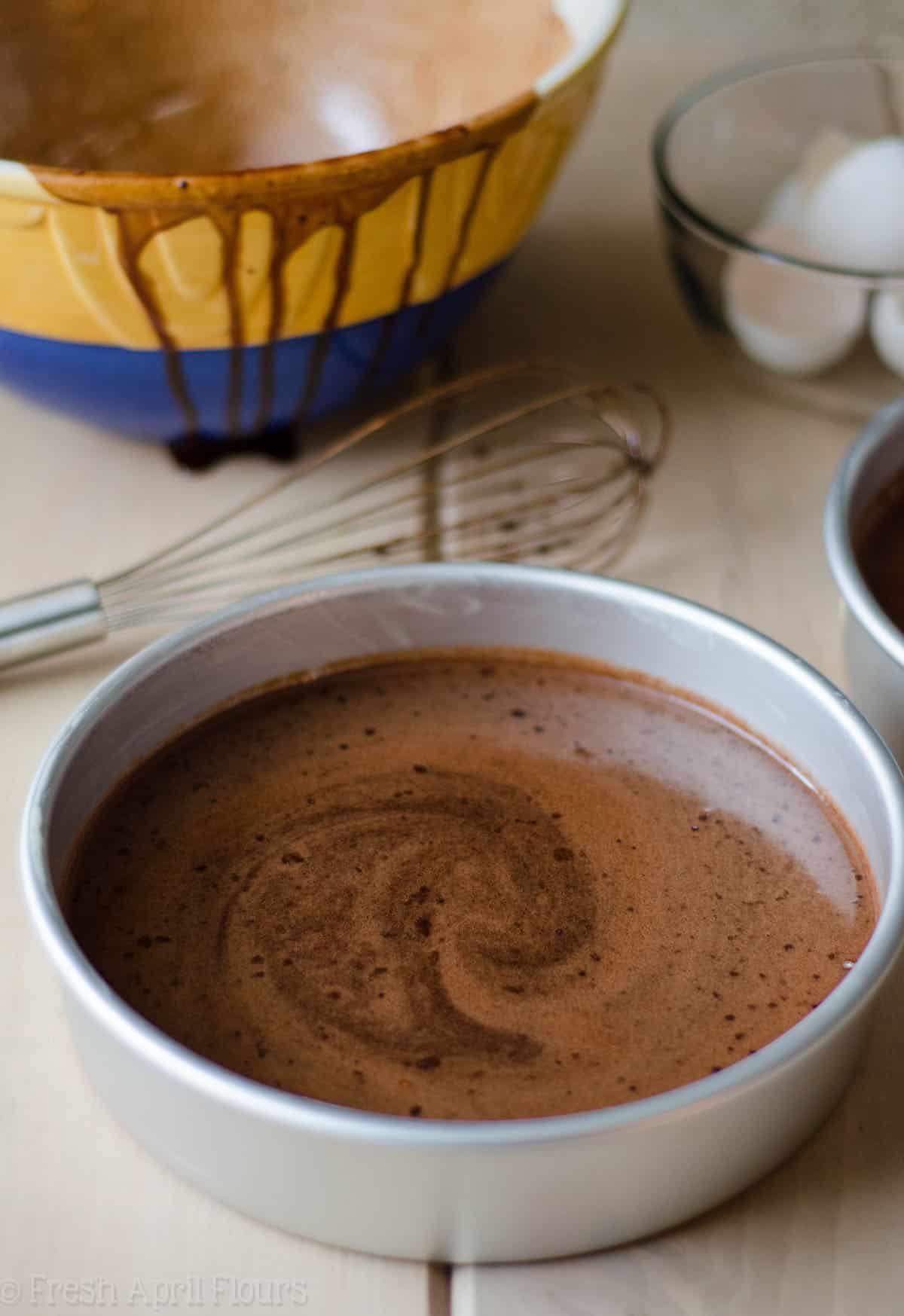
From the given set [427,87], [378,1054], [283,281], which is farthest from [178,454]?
[378,1054]

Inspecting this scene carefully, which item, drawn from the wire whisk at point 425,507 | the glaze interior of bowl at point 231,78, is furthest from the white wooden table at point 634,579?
the glaze interior of bowl at point 231,78

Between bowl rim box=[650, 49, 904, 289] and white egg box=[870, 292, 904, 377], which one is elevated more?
bowl rim box=[650, 49, 904, 289]

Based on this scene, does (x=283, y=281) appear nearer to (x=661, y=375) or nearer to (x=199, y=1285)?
(x=661, y=375)

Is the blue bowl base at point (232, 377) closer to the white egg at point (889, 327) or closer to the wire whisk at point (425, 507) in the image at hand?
the wire whisk at point (425, 507)

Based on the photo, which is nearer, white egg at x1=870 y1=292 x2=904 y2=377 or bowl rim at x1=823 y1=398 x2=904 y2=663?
bowl rim at x1=823 y1=398 x2=904 y2=663

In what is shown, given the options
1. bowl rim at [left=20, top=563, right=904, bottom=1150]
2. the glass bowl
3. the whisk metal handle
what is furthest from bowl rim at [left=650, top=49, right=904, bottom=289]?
the whisk metal handle

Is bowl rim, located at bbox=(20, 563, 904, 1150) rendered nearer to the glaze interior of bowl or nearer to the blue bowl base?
the blue bowl base

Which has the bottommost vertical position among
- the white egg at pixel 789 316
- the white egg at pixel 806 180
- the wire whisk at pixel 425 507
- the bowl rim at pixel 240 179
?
the wire whisk at pixel 425 507
